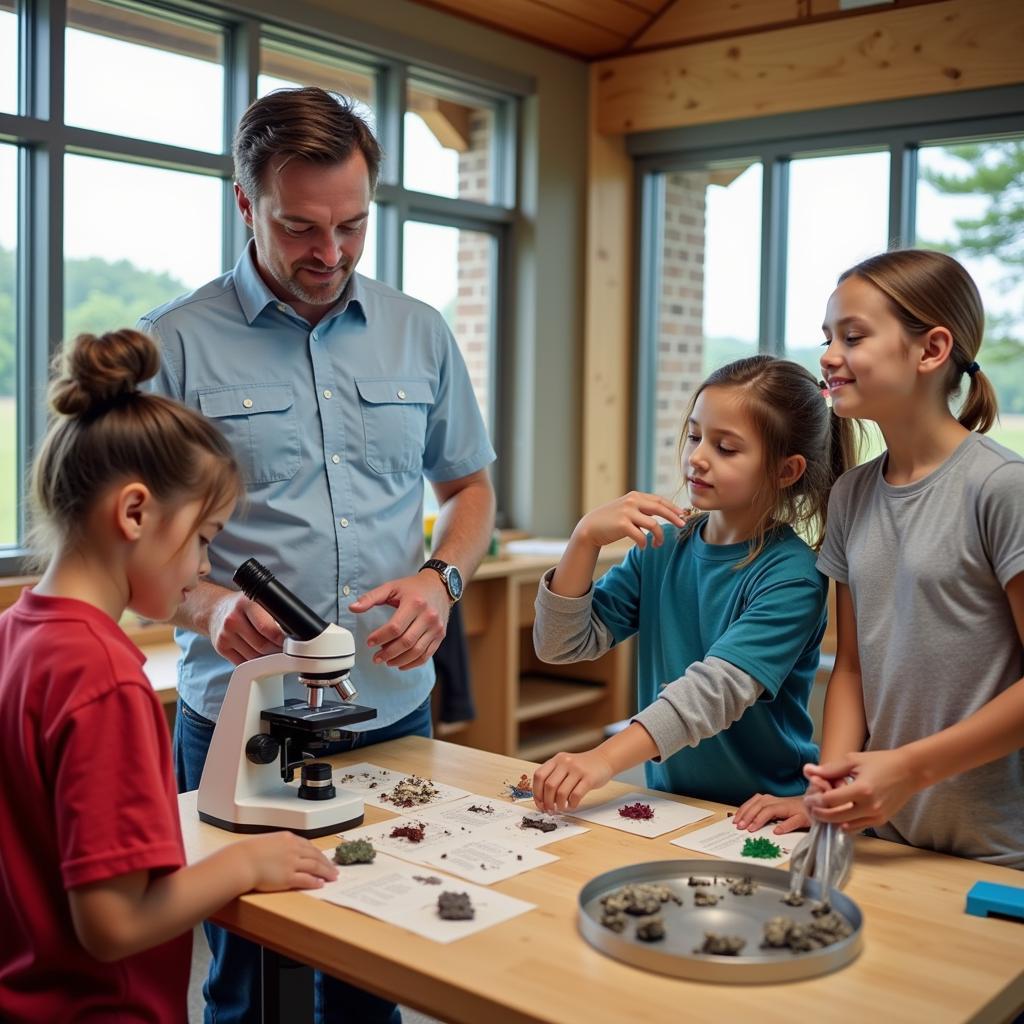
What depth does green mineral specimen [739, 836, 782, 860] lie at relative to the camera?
157cm

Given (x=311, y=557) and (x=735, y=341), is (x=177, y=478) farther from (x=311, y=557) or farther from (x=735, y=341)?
(x=735, y=341)

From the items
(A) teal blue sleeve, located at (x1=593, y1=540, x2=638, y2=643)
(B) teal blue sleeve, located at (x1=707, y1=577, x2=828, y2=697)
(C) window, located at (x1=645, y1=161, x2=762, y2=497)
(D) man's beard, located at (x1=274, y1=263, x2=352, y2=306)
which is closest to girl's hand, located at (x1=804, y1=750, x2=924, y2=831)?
(B) teal blue sleeve, located at (x1=707, y1=577, x2=828, y2=697)

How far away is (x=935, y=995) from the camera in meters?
1.19

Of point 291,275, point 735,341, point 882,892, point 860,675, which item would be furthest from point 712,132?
point 882,892

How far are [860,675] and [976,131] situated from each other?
3.32 m

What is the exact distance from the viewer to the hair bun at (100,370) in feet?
4.53

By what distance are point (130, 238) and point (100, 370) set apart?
2.69 metres

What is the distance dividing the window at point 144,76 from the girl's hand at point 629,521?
2.53 meters

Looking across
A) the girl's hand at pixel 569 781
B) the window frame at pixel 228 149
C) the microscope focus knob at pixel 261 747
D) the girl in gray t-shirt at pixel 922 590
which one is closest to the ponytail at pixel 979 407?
the girl in gray t-shirt at pixel 922 590

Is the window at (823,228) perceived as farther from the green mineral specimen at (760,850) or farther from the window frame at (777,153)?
the green mineral specimen at (760,850)

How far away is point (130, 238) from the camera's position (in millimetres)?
3873

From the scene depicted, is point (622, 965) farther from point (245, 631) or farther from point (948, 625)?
point (245, 631)

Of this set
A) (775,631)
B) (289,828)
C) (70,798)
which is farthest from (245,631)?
(775,631)

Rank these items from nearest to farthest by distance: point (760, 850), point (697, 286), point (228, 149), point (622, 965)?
point (622, 965)
point (760, 850)
point (228, 149)
point (697, 286)
